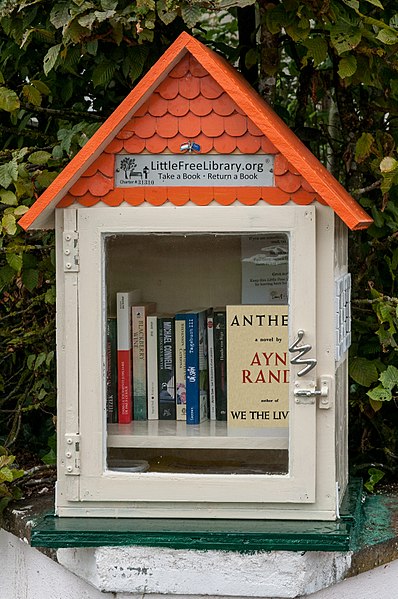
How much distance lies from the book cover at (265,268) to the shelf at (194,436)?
0.90 ft

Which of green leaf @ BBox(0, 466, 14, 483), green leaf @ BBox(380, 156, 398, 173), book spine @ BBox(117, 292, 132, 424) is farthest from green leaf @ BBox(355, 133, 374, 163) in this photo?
green leaf @ BBox(0, 466, 14, 483)

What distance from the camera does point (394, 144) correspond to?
2.66m

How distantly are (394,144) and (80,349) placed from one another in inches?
41.0

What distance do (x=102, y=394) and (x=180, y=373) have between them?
0.65ft

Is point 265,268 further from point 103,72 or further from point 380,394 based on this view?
point 103,72

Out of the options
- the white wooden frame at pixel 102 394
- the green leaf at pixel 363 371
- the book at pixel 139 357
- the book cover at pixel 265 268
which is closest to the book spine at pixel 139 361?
the book at pixel 139 357

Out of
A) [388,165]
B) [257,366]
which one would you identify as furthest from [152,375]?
[388,165]

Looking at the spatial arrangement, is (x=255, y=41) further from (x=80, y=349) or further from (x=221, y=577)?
(x=221, y=577)

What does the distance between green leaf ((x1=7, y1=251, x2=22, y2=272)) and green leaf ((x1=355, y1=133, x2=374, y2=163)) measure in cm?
85

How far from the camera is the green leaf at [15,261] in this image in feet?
7.94

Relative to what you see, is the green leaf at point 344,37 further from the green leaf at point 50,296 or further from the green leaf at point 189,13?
the green leaf at point 50,296

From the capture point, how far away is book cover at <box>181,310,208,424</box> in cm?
223

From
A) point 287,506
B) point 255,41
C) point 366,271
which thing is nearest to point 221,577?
point 287,506

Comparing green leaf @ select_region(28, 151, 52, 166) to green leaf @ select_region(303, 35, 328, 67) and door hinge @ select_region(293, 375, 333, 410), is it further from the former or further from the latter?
door hinge @ select_region(293, 375, 333, 410)
